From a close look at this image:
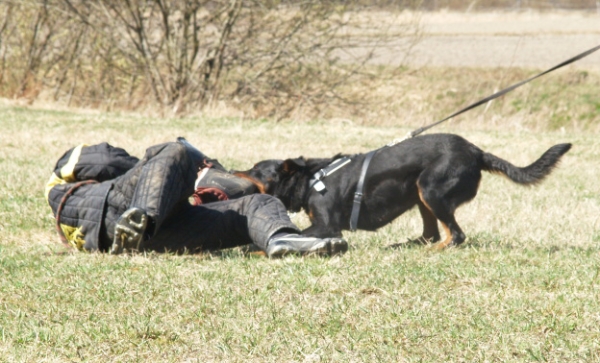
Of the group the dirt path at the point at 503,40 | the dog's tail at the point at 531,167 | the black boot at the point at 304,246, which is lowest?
the black boot at the point at 304,246

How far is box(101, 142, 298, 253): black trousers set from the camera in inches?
181

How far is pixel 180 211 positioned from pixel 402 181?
5.22ft

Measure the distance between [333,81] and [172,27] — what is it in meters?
3.52

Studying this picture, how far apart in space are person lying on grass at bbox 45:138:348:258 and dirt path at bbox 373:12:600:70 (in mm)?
13238

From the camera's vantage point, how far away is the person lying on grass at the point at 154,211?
4574 mm

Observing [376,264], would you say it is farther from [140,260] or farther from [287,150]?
[287,150]

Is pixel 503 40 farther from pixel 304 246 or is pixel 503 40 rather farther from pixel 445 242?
pixel 304 246

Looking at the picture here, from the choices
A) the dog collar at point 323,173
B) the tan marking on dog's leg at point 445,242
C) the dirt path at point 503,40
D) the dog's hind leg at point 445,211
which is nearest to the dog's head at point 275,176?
the dog collar at point 323,173

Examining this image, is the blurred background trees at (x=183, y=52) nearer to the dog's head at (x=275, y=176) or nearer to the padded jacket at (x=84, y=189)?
the dog's head at (x=275, y=176)

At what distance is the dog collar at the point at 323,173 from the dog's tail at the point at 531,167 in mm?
979

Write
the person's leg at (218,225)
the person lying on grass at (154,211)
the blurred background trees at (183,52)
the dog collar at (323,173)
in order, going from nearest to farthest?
the person lying on grass at (154,211), the person's leg at (218,225), the dog collar at (323,173), the blurred background trees at (183,52)

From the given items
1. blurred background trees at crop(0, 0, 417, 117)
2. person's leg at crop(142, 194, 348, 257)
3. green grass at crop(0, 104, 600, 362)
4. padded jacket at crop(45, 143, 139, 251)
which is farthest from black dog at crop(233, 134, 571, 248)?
blurred background trees at crop(0, 0, 417, 117)

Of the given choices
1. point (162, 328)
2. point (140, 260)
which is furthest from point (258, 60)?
point (162, 328)

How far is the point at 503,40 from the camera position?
91.7 feet
